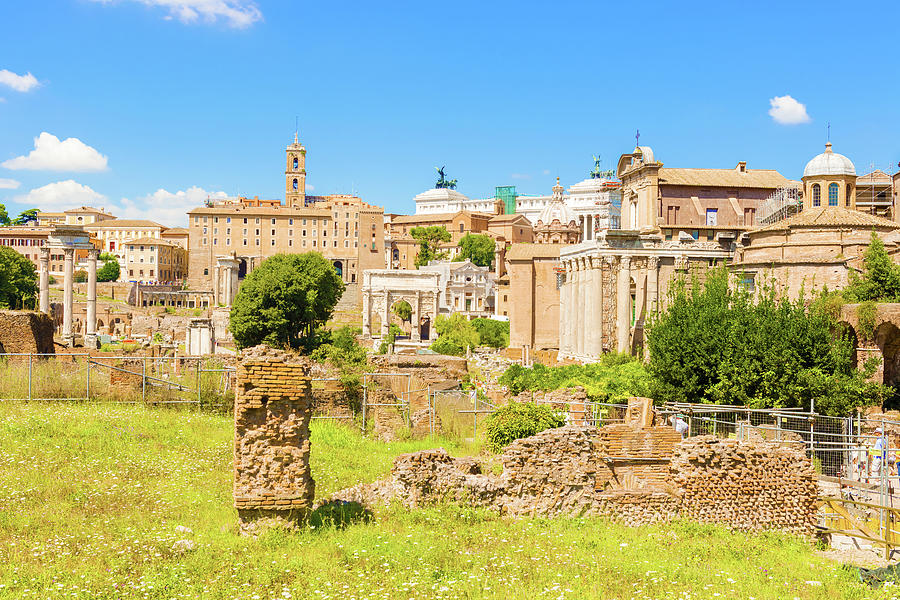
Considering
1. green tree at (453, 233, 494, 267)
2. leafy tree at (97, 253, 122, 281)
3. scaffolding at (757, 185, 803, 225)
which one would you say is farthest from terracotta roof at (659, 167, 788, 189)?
leafy tree at (97, 253, 122, 281)

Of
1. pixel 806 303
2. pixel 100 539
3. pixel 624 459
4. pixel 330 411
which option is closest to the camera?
pixel 100 539

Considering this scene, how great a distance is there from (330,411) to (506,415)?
14.1 ft

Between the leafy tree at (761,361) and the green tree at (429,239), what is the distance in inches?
3270

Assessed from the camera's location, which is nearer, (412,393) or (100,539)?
(100,539)

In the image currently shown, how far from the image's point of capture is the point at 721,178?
44000mm

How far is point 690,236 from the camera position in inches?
1610

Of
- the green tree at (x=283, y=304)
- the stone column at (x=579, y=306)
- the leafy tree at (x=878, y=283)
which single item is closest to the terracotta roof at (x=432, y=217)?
the green tree at (x=283, y=304)

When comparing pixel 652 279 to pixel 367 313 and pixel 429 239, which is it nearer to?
pixel 367 313

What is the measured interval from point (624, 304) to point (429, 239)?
242ft

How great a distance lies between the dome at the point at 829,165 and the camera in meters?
36.6

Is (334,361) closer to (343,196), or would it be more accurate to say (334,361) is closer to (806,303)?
(806,303)

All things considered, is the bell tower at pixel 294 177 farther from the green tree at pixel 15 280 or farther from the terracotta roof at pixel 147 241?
the green tree at pixel 15 280

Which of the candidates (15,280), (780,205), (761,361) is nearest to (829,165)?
(780,205)

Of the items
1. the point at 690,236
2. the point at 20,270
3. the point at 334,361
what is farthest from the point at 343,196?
the point at 334,361
